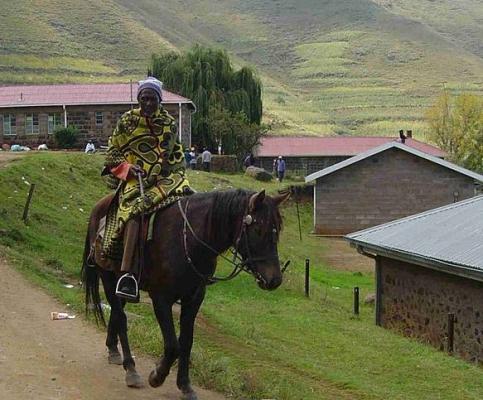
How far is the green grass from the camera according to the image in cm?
913

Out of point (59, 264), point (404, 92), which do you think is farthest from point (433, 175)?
point (404, 92)

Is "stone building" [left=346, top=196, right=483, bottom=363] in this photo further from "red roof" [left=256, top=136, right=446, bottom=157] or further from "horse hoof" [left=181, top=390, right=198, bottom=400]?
"red roof" [left=256, top=136, right=446, bottom=157]

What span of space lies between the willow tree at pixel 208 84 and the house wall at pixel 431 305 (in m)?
31.5

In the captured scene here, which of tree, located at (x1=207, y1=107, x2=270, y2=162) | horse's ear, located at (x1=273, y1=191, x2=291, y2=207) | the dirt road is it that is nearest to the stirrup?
the dirt road

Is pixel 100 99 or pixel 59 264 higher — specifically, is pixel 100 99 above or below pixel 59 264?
above

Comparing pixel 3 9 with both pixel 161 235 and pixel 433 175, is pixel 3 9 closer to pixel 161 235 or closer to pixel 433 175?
pixel 433 175

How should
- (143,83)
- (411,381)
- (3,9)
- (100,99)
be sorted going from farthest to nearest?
(3,9), (100,99), (411,381), (143,83)

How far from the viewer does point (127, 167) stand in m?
8.00

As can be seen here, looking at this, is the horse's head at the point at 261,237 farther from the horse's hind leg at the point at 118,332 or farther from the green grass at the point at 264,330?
the horse's hind leg at the point at 118,332

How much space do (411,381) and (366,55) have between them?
475ft

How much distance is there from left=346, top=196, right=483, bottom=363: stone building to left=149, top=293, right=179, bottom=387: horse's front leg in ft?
25.5

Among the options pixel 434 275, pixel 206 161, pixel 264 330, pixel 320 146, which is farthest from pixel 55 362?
pixel 320 146

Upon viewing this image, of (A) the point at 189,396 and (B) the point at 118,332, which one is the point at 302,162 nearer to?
(B) the point at 118,332

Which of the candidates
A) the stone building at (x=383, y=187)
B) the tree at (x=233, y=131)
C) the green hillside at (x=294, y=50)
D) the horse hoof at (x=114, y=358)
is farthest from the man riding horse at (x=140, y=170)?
the green hillside at (x=294, y=50)
